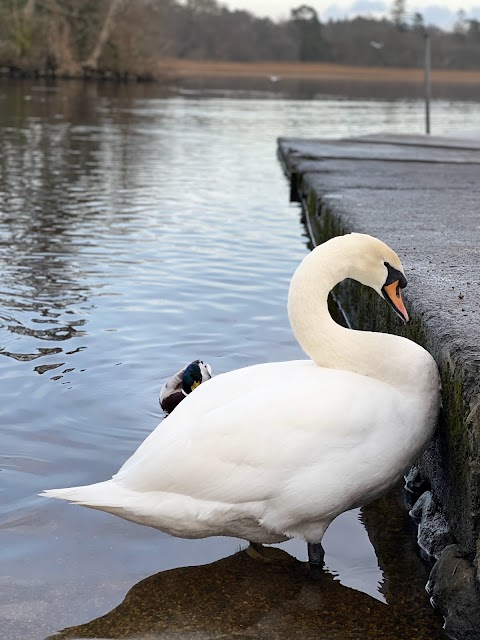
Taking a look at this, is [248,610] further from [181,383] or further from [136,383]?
[136,383]

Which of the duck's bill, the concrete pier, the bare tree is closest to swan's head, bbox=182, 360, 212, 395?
the concrete pier

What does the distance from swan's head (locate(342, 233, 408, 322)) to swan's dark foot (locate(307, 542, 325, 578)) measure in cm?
90

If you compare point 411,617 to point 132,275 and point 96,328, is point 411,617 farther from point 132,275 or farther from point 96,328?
point 132,275

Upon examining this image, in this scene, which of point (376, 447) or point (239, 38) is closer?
point (376, 447)

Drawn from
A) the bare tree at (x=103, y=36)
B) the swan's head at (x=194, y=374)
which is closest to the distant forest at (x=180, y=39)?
the bare tree at (x=103, y=36)

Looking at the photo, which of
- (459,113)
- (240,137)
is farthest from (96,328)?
(459,113)

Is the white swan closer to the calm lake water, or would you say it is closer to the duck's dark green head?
the calm lake water

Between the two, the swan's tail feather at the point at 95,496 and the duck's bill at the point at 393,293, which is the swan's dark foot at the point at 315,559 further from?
the duck's bill at the point at 393,293

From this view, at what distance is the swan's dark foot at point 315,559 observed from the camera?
3.87m

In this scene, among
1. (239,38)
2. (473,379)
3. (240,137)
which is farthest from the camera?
(239,38)

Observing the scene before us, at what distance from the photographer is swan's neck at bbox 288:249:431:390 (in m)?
3.85

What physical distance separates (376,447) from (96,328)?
147 inches

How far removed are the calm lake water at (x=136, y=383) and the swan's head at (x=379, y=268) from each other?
3.11 feet

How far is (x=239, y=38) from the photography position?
109562 mm
